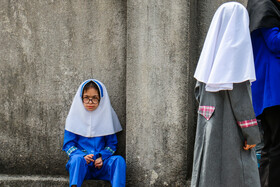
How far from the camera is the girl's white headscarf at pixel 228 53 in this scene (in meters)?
2.74

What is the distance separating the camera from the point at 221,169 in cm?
281

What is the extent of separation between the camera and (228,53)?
9.07ft

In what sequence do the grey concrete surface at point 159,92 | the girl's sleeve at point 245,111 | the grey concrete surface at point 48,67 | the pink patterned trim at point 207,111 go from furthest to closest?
the grey concrete surface at point 48,67, the grey concrete surface at point 159,92, the pink patterned trim at point 207,111, the girl's sleeve at point 245,111

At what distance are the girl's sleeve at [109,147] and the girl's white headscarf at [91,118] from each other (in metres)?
0.08

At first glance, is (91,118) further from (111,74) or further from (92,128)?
(111,74)

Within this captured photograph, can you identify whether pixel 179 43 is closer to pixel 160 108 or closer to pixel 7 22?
pixel 160 108

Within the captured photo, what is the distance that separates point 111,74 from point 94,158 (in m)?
0.95

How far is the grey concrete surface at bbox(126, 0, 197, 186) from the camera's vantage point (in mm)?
3658

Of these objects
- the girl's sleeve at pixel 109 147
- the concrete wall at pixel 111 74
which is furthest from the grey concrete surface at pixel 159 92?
the girl's sleeve at pixel 109 147

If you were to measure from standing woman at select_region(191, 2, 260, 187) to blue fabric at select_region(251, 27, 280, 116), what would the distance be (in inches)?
12.8

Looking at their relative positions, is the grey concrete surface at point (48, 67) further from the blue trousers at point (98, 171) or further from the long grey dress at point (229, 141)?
the long grey dress at point (229, 141)

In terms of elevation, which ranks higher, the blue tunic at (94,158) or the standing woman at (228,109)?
the standing woman at (228,109)

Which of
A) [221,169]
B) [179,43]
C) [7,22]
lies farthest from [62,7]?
[221,169]

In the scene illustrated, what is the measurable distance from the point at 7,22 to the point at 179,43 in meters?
2.04
